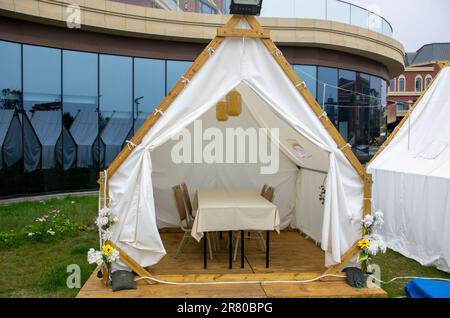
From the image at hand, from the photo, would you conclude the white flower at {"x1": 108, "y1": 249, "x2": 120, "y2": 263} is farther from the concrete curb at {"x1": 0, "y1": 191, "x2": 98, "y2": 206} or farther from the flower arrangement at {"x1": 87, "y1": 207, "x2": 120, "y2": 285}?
the concrete curb at {"x1": 0, "y1": 191, "x2": 98, "y2": 206}

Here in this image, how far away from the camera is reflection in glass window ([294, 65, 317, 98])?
1304 cm

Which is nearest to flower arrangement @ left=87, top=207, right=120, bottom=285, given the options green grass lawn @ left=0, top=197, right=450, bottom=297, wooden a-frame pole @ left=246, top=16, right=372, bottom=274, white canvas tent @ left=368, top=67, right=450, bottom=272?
green grass lawn @ left=0, top=197, right=450, bottom=297

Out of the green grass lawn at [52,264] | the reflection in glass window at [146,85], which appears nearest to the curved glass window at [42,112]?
the reflection in glass window at [146,85]

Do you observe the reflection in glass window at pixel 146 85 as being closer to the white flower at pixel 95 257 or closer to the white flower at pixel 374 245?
the white flower at pixel 95 257

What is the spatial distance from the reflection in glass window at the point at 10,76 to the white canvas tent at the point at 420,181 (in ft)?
27.5

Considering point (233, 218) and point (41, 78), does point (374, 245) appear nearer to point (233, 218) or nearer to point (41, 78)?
point (233, 218)

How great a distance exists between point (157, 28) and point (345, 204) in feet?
27.9

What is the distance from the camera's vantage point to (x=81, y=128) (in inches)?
440

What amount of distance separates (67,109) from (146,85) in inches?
89.0

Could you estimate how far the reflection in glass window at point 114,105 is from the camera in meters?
11.4

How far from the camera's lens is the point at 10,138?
10.0 m

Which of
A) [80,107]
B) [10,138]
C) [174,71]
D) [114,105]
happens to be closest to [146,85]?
[174,71]

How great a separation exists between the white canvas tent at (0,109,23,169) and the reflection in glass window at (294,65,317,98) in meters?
8.14

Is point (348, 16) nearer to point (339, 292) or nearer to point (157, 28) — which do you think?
point (157, 28)
